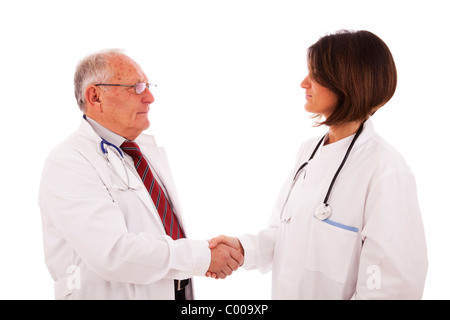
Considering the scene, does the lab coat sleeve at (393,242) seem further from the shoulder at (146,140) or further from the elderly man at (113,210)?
the shoulder at (146,140)

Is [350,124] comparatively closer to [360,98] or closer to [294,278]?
[360,98]

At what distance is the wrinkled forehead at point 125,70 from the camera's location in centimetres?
213

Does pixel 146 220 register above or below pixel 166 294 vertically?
above

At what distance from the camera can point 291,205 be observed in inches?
78.3

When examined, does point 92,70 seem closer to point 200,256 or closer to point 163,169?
point 163,169

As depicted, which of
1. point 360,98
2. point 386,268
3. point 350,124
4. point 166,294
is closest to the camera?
point 386,268

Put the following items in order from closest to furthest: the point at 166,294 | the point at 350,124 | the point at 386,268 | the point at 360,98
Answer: the point at 386,268 → the point at 360,98 → the point at 350,124 → the point at 166,294

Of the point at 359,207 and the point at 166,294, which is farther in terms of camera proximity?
the point at 166,294

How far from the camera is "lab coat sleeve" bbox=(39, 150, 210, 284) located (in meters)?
1.82

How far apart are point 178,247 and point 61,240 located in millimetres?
533

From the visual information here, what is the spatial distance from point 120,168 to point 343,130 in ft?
3.43

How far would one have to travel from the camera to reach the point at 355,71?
5.71ft
